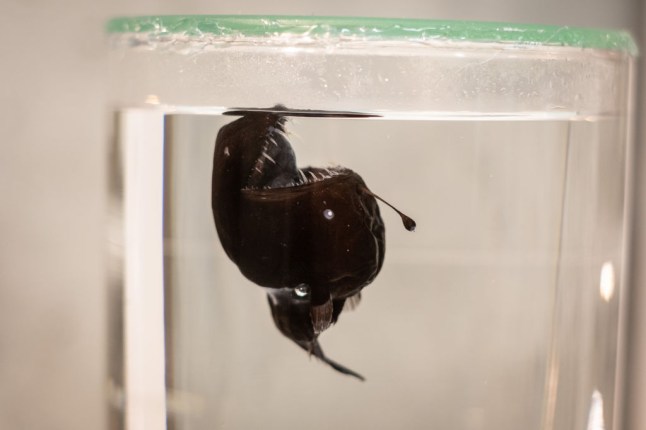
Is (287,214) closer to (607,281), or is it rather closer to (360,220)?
(360,220)

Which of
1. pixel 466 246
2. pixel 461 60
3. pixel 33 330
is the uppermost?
pixel 461 60

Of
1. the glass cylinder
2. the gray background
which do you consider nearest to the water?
the glass cylinder

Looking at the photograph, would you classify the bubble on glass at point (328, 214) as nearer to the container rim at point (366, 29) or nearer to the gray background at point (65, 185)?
the container rim at point (366, 29)

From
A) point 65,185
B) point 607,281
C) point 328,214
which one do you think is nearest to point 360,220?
point 328,214

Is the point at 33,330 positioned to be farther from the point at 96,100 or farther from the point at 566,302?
the point at 566,302

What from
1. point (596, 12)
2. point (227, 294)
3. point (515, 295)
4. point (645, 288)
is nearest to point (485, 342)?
point (515, 295)

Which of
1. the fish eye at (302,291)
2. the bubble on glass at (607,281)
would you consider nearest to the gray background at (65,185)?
the bubble on glass at (607,281)
